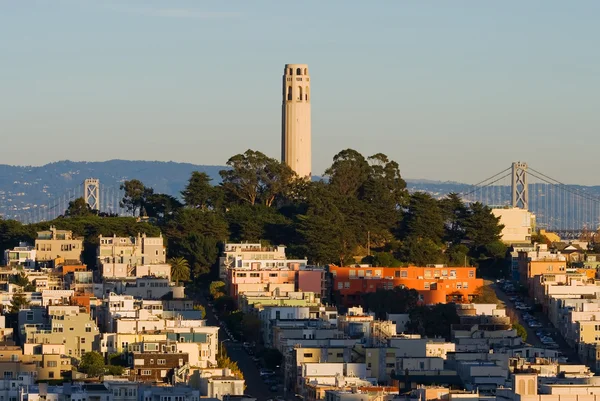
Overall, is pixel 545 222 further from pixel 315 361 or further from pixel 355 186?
pixel 315 361

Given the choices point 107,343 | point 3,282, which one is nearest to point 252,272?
point 3,282

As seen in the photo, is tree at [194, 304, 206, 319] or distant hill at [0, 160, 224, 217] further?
distant hill at [0, 160, 224, 217]

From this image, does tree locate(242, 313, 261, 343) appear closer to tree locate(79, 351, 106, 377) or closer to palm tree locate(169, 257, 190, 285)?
tree locate(79, 351, 106, 377)

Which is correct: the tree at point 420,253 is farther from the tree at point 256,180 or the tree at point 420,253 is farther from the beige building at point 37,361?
the beige building at point 37,361

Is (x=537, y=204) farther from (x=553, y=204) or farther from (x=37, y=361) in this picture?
(x=37, y=361)

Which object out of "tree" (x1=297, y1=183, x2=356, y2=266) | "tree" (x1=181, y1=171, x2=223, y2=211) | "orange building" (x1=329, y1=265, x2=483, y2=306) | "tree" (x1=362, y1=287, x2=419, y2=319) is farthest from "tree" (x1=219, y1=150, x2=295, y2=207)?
"tree" (x1=362, y1=287, x2=419, y2=319)

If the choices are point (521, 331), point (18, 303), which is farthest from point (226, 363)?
point (521, 331)

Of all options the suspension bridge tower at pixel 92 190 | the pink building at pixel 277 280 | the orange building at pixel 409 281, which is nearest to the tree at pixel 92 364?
the pink building at pixel 277 280
